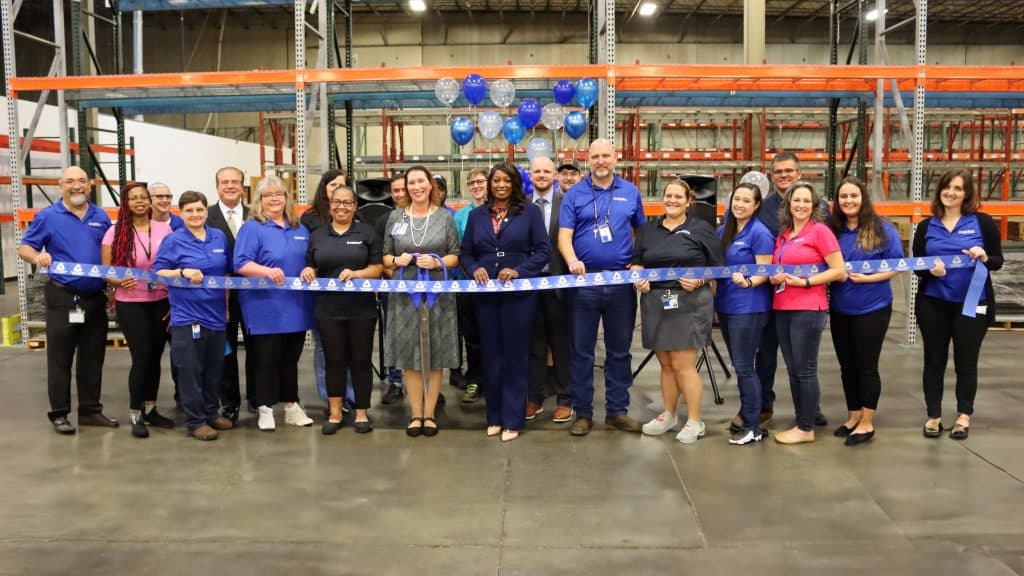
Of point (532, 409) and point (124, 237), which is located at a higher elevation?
point (124, 237)

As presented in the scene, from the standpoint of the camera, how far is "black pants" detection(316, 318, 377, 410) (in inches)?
192

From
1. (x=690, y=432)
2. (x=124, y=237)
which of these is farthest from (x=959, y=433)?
(x=124, y=237)

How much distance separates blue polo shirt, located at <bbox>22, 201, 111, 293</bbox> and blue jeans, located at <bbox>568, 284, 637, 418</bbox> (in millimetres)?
3043

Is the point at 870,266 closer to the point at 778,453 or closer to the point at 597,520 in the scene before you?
the point at 778,453

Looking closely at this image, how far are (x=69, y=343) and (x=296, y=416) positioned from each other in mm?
1508

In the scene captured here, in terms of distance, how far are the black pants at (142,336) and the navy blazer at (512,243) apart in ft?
6.69

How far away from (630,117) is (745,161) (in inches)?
88.7

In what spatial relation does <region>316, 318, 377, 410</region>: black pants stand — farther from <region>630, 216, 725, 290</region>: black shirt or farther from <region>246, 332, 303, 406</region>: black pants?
<region>630, 216, 725, 290</region>: black shirt

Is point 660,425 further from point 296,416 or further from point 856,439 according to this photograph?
point 296,416

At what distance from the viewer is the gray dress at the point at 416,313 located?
4.75m

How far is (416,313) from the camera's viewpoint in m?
4.78

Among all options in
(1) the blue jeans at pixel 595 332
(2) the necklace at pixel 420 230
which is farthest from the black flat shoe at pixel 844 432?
(2) the necklace at pixel 420 230

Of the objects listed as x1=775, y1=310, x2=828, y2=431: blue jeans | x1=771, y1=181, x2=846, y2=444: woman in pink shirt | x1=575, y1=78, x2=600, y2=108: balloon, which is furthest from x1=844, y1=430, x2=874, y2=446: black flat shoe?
x1=575, y1=78, x2=600, y2=108: balloon

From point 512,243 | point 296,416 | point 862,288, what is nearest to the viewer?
point 862,288
